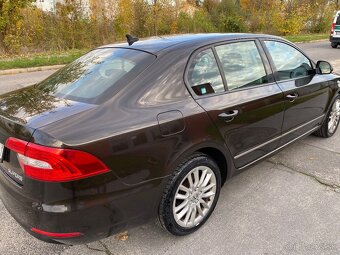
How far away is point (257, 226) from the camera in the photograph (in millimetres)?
2908

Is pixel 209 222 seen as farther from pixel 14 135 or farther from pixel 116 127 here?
pixel 14 135

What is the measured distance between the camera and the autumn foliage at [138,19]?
15188mm

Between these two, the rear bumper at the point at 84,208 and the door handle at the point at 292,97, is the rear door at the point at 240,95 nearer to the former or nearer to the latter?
the door handle at the point at 292,97

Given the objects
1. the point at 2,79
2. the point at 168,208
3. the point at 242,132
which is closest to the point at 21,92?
the point at 168,208

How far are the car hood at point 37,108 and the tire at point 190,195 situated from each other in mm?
870

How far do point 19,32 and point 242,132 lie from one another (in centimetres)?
1470

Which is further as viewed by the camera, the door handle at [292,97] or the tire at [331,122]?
the tire at [331,122]

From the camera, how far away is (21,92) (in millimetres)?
2908

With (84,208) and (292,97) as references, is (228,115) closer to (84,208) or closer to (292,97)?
(292,97)

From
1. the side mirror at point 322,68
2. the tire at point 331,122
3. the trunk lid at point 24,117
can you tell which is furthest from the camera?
the tire at point 331,122

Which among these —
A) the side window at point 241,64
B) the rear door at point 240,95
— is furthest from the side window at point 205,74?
the side window at point 241,64

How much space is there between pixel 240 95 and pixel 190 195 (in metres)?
1.03

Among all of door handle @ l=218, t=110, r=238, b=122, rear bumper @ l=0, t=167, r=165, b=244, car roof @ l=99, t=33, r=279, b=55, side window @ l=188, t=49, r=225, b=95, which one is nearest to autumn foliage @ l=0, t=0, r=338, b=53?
car roof @ l=99, t=33, r=279, b=55

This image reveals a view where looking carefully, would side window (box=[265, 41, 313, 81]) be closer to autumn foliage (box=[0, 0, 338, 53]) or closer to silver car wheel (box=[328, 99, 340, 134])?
silver car wheel (box=[328, 99, 340, 134])
